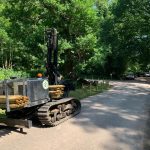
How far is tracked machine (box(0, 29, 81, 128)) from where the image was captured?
1091 centimetres

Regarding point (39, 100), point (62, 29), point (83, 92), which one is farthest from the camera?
point (62, 29)

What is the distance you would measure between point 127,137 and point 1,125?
14.4ft

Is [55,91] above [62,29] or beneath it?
beneath

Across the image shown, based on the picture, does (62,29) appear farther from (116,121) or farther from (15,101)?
(15,101)

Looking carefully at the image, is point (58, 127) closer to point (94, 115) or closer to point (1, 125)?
point (1, 125)

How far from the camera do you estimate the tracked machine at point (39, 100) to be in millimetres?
10906

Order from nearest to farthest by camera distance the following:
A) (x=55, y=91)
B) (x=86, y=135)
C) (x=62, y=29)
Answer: (x=86, y=135) → (x=55, y=91) → (x=62, y=29)

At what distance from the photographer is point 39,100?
1215 cm

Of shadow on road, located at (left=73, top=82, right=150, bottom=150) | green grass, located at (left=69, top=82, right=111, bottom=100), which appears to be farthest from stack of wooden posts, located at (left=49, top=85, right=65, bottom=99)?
green grass, located at (left=69, top=82, right=111, bottom=100)

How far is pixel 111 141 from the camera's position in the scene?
10648mm

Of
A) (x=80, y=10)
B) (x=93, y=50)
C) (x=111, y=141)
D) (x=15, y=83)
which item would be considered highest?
(x=80, y=10)

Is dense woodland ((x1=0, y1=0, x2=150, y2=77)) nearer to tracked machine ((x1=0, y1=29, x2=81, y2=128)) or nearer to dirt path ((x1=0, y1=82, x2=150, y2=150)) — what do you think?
tracked machine ((x1=0, y1=29, x2=81, y2=128))

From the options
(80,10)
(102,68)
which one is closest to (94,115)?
(80,10)

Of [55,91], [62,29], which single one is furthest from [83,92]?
[55,91]
